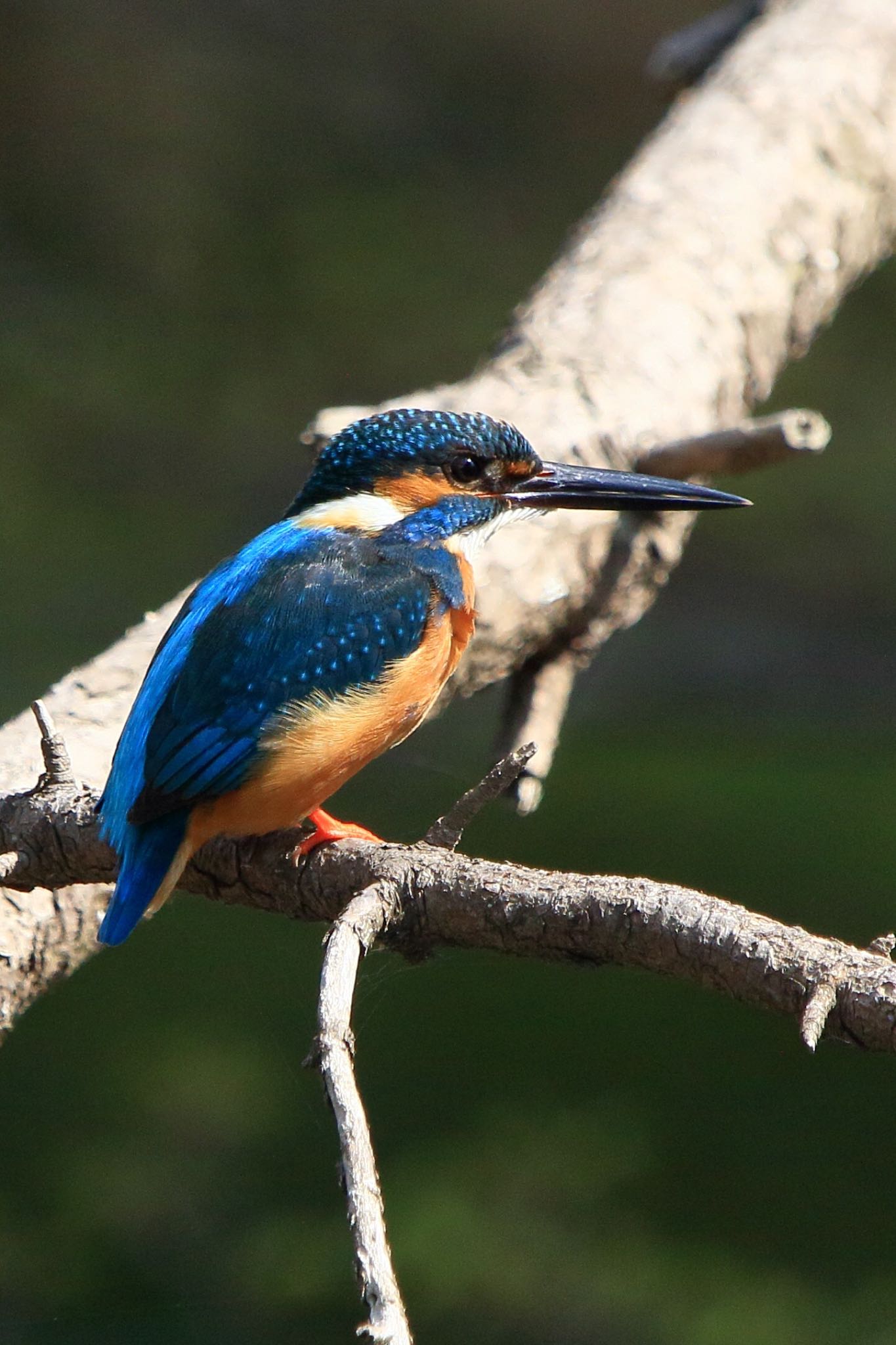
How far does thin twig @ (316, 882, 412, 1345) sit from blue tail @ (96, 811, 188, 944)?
1.07 ft

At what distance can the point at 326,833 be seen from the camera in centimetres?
159

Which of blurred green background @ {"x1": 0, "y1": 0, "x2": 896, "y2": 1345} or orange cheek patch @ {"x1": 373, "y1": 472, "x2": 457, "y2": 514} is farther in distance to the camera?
blurred green background @ {"x1": 0, "y1": 0, "x2": 896, "y2": 1345}

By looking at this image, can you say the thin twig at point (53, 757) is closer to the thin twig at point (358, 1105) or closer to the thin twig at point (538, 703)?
the thin twig at point (358, 1105)

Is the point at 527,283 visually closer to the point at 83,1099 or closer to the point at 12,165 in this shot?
the point at 12,165

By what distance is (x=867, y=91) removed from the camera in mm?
2613

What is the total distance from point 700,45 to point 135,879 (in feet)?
7.10

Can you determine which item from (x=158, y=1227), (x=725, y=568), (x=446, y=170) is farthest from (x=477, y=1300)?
(x=446, y=170)

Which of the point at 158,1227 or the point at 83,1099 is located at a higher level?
the point at 83,1099

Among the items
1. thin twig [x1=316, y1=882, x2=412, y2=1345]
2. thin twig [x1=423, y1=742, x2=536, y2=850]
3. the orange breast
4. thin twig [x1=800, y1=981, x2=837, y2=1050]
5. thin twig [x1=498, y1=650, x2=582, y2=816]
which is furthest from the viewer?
thin twig [x1=498, y1=650, x2=582, y2=816]

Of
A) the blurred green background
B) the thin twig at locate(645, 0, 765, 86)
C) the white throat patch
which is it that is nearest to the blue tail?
the white throat patch

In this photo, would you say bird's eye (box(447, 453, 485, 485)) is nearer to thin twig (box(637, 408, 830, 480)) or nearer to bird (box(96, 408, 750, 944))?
bird (box(96, 408, 750, 944))

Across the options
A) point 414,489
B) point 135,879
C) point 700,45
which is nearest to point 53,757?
point 135,879

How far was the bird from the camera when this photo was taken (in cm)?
159

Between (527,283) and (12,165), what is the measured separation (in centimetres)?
206
